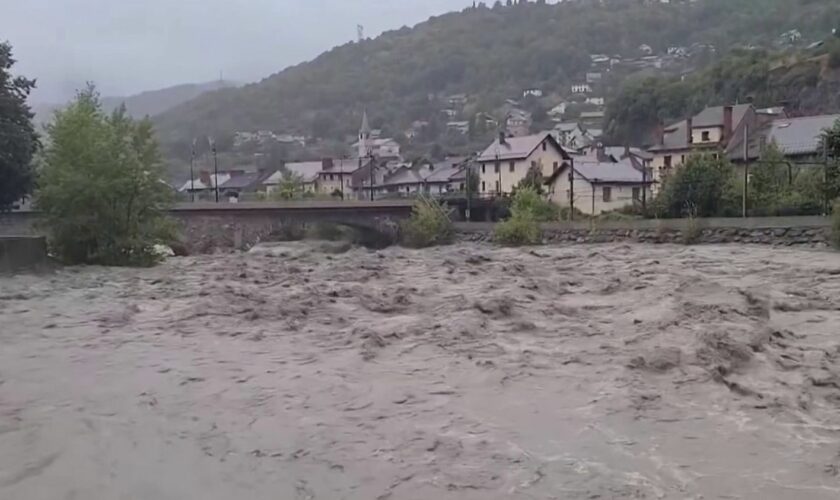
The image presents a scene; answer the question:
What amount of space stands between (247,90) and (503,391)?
178412 millimetres

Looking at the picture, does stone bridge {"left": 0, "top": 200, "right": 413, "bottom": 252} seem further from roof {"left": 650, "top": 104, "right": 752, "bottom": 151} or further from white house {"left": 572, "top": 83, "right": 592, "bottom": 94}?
white house {"left": 572, "top": 83, "right": 592, "bottom": 94}

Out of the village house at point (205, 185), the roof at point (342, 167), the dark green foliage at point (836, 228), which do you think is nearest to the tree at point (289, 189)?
the village house at point (205, 185)

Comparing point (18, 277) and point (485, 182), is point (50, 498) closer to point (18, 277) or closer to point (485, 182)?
point (18, 277)

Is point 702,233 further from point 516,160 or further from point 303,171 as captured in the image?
point 303,171

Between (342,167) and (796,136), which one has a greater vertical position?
(796,136)

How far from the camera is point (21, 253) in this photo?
1239 inches

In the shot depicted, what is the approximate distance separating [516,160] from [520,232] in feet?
88.6

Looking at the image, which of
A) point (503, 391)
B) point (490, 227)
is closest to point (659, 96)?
point (490, 227)

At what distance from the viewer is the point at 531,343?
1599cm

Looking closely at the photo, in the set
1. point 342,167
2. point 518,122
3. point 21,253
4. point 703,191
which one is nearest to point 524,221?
point 703,191

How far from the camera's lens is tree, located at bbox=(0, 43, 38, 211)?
4562cm

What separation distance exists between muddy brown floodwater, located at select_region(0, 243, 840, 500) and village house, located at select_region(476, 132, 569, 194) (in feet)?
183

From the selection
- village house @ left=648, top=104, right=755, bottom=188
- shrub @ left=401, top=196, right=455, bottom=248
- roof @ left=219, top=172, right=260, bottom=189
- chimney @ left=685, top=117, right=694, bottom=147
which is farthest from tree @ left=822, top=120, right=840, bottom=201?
roof @ left=219, top=172, right=260, bottom=189

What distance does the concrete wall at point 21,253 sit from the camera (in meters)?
30.2
